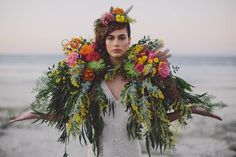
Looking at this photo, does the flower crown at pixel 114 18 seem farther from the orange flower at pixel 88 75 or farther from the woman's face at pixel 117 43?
the orange flower at pixel 88 75

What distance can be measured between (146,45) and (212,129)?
2.88 meters

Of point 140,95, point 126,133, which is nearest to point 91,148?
point 126,133

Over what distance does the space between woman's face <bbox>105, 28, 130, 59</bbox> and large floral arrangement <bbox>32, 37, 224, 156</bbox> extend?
0.06m

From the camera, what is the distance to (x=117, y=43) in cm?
215

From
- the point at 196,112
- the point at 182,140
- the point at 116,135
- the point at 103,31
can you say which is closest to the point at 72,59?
the point at 103,31

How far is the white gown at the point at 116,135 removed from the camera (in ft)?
7.00

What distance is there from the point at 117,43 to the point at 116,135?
45 centimetres

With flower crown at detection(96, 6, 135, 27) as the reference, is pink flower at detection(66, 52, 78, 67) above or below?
below

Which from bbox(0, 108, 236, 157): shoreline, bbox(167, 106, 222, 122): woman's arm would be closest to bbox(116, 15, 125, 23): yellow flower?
bbox(167, 106, 222, 122): woman's arm

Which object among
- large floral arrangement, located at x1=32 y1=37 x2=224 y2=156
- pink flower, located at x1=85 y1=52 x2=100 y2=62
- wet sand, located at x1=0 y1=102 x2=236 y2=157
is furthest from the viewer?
wet sand, located at x1=0 y1=102 x2=236 y2=157

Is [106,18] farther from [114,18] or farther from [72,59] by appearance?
[72,59]

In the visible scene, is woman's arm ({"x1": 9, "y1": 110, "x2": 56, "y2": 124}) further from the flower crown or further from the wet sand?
the wet sand

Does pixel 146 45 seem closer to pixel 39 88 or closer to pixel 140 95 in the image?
pixel 140 95

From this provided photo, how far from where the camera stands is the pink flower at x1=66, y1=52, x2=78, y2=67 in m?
2.19
